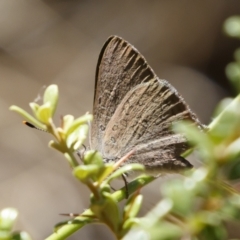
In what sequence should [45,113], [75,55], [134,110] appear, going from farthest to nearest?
[75,55]
[134,110]
[45,113]

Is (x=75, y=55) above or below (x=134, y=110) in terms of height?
above

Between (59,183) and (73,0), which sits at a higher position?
(73,0)

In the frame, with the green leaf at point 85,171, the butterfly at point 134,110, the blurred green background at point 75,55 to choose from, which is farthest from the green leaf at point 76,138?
the blurred green background at point 75,55

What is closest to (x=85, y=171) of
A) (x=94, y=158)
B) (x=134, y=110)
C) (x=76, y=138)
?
(x=94, y=158)

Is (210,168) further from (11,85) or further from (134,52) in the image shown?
(11,85)

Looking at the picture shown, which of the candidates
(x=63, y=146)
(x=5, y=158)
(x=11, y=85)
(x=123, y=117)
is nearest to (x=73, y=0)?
(x=11, y=85)

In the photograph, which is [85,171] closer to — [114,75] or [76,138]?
[76,138]
